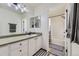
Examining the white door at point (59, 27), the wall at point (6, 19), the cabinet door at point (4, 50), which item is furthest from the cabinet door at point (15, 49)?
the white door at point (59, 27)

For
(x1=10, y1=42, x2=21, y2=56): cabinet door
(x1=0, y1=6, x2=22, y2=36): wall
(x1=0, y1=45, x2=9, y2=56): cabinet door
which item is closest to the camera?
(x1=0, y1=45, x2=9, y2=56): cabinet door

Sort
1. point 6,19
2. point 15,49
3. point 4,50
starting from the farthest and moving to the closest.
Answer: point 6,19 < point 15,49 < point 4,50

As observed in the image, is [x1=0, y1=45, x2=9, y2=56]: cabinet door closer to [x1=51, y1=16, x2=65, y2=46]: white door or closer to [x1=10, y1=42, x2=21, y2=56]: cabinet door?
[x1=10, y1=42, x2=21, y2=56]: cabinet door

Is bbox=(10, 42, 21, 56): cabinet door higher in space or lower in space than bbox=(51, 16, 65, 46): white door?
lower

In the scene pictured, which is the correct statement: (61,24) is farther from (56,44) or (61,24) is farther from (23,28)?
(23,28)

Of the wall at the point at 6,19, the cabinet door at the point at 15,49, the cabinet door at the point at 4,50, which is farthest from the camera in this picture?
the wall at the point at 6,19

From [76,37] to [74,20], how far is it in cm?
21

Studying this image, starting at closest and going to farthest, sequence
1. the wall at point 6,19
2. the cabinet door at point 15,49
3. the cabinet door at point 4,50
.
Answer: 1. the cabinet door at point 4,50
2. the cabinet door at point 15,49
3. the wall at point 6,19

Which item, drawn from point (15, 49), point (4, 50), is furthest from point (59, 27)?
point (4, 50)

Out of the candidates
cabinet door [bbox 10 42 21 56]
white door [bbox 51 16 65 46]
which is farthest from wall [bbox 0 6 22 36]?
white door [bbox 51 16 65 46]

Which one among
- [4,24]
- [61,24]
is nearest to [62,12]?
[61,24]

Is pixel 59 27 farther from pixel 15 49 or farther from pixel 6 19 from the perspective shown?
pixel 6 19

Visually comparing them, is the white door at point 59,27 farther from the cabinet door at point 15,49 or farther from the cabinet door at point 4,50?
the cabinet door at point 4,50

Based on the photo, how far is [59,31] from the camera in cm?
140
